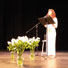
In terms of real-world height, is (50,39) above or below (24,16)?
below

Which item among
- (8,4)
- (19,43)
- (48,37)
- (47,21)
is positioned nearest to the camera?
(19,43)

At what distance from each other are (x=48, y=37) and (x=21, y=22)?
2.67 meters

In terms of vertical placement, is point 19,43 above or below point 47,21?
below

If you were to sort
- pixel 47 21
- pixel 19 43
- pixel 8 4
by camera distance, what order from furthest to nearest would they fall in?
1. pixel 8 4
2. pixel 47 21
3. pixel 19 43

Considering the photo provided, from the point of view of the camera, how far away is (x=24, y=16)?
8688 mm

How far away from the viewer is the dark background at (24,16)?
8.52 meters

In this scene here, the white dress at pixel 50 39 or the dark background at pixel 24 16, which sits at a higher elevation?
the dark background at pixel 24 16

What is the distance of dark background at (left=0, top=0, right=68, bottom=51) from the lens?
28.0 feet

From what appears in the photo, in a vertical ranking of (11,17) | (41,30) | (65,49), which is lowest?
(65,49)

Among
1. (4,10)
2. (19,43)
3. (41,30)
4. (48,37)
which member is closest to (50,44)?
(48,37)

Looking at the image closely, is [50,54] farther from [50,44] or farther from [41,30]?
[41,30]

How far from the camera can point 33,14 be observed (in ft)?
28.5

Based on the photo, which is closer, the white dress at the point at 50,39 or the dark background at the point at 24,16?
the white dress at the point at 50,39

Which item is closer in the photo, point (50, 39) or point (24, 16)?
point (50, 39)
